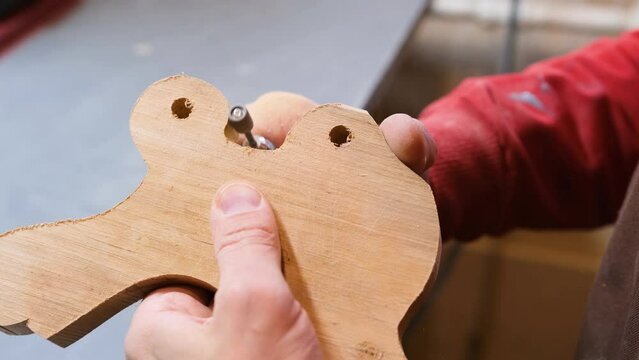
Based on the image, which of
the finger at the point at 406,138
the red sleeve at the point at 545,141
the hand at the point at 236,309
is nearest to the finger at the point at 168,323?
the hand at the point at 236,309

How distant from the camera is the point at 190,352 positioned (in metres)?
0.28

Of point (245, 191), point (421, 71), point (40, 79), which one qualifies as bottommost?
point (421, 71)

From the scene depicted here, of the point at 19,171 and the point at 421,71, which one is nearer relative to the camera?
the point at 19,171

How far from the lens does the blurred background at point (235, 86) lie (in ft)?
1.73

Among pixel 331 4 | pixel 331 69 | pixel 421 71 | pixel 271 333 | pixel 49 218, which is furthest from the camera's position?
pixel 421 71

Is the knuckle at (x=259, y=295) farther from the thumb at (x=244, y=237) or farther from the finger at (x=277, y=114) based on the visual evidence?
the finger at (x=277, y=114)

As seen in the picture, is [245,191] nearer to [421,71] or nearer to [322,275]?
[322,275]

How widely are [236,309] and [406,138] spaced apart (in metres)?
0.12

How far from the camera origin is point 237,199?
0.31m

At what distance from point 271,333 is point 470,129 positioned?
0.31 metres

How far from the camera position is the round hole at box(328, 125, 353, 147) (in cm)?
33

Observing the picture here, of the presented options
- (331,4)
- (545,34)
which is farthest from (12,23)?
(545,34)

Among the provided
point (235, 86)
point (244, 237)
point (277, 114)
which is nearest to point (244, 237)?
point (244, 237)

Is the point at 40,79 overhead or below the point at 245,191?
below
